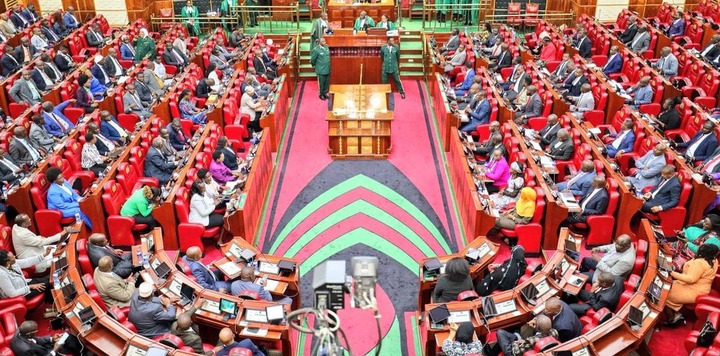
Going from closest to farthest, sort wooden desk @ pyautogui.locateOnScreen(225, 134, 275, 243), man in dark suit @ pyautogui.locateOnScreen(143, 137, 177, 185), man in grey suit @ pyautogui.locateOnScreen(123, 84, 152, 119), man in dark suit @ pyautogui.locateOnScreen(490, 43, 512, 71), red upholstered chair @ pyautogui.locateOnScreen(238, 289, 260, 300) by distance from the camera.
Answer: red upholstered chair @ pyautogui.locateOnScreen(238, 289, 260, 300)
wooden desk @ pyautogui.locateOnScreen(225, 134, 275, 243)
man in dark suit @ pyautogui.locateOnScreen(143, 137, 177, 185)
man in grey suit @ pyautogui.locateOnScreen(123, 84, 152, 119)
man in dark suit @ pyautogui.locateOnScreen(490, 43, 512, 71)

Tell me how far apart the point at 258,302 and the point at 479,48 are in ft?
32.1

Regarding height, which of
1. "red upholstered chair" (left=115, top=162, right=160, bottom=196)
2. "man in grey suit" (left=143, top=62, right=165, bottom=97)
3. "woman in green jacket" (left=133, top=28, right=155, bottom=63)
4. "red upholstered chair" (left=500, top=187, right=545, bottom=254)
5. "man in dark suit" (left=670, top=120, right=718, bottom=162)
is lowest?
"red upholstered chair" (left=500, top=187, right=545, bottom=254)

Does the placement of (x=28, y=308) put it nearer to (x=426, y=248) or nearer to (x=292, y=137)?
(x=426, y=248)

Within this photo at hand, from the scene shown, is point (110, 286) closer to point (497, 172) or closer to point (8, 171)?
point (8, 171)

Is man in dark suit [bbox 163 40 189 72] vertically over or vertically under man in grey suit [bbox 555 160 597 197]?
over

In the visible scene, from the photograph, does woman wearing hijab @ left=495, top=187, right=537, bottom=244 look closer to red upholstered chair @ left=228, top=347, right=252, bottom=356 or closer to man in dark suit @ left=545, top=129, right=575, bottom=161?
man in dark suit @ left=545, top=129, right=575, bottom=161

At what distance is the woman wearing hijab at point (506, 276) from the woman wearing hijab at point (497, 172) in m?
2.40

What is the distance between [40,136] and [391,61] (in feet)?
22.0

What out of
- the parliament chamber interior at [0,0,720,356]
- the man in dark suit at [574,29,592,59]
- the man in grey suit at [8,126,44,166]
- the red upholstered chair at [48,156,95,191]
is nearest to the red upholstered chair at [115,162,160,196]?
the parliament chamber interior at [0,0,720,356]

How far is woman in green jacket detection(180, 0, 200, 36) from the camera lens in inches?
682

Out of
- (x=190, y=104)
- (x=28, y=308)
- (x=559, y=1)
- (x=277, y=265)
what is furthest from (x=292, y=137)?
(x=559, y=1)

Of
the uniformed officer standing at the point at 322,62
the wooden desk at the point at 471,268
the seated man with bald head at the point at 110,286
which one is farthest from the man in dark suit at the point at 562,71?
the seated man with bald head at the point at 110,286

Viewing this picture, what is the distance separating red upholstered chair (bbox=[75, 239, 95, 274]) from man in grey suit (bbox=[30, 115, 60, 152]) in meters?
3.33

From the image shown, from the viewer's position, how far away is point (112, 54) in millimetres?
13008
